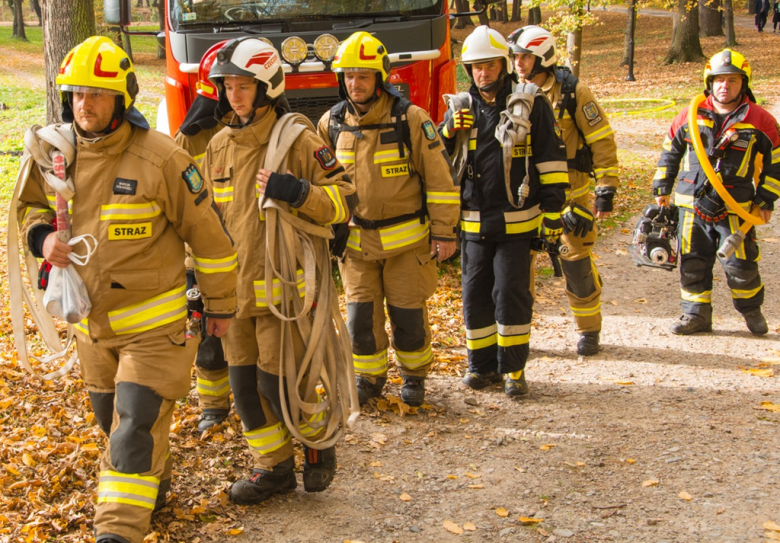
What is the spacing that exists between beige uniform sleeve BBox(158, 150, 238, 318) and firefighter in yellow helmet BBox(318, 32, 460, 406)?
1.47 meters

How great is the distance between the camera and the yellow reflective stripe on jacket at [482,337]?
579 centimetres

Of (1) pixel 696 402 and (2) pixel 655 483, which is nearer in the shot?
(2) pixel 655 483

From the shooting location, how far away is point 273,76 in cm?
397

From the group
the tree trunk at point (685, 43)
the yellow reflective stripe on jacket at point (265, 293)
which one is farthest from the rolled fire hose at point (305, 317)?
the tree trunk at point (685, 43)

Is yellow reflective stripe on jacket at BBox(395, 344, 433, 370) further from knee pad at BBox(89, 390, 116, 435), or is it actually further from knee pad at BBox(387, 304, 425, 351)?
knee pad at BBox(89, 390, 116, 435)

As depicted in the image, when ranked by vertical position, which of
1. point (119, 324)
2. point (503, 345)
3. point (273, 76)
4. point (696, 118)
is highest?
point (273, 76)

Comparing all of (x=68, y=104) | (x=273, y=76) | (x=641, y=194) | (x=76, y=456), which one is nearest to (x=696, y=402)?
(x=273, y=76)

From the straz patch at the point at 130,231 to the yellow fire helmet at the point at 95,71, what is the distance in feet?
1.63

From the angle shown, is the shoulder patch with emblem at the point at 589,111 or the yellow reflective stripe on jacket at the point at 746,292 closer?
the shoulder patch with emblem at the point at 589,111

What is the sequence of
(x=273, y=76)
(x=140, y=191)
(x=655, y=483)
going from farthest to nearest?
1. (x=655, y=483)
2. (x=273, y=76)
3. (x=140, y=191)

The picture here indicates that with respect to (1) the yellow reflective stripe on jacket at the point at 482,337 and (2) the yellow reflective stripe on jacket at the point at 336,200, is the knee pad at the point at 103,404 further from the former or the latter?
(1) the yellow reflective stripe on jacket at the point at 482,337

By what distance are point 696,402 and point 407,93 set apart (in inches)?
133

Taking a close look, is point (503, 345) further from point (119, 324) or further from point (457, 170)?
point (119, 324)

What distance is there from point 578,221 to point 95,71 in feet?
12.4
